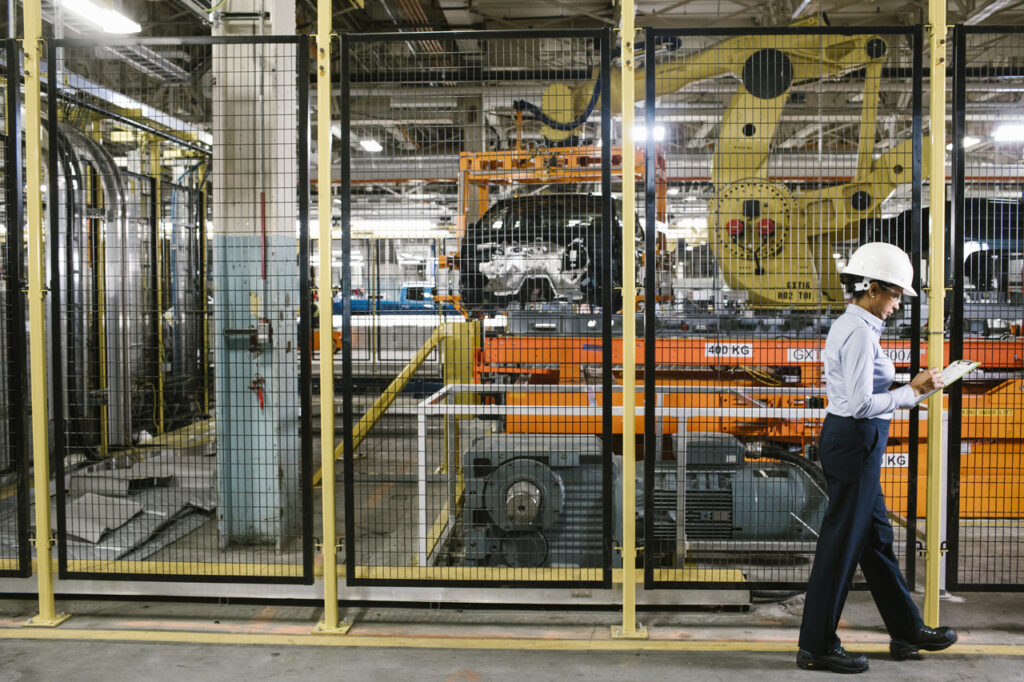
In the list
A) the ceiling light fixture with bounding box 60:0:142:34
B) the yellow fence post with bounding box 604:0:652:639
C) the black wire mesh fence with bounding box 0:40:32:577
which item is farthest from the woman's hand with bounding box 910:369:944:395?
the ceiling light fixture with bounding box 60:0:142:34

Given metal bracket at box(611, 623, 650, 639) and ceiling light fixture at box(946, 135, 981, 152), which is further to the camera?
ceiling light fixture at box(946, 135, 981, 152)

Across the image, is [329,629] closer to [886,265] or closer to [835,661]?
[835,661]

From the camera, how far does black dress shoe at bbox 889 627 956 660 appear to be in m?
3.46

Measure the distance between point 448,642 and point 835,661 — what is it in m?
1.87

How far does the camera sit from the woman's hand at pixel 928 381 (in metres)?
3.12

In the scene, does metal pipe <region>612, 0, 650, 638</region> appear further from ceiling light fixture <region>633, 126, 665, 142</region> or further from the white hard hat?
the white hard hat

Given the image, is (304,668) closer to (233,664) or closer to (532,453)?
(233,664)

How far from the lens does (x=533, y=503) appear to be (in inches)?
168

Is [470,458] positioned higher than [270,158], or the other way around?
[270,158]

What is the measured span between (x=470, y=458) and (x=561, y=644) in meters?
1.20

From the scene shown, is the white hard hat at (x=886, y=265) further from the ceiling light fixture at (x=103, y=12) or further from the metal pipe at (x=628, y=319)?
the ceiling light fixture at (x=103, y=12)

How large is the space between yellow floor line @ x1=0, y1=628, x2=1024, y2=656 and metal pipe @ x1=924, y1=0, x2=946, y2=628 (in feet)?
1.20

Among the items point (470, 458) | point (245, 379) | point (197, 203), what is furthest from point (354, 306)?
point (470, 458)

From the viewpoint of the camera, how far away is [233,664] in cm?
352
